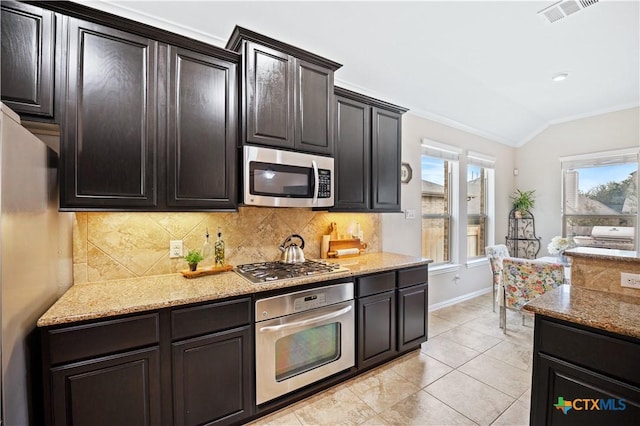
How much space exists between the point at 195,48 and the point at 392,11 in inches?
60.9

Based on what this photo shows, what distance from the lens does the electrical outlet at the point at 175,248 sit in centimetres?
211

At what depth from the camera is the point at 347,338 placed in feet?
7.36

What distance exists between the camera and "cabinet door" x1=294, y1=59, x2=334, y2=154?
7.45 ft

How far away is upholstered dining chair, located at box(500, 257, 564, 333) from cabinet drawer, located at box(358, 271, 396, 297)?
1.49 metres

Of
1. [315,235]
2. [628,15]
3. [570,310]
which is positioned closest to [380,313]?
[315,235]

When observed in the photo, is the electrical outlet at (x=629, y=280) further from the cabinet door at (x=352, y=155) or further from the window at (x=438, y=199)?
the window at (x=438, y=199)

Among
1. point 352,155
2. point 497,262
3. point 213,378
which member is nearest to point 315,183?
point 352,155

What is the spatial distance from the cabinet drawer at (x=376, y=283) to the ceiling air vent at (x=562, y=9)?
254 cm

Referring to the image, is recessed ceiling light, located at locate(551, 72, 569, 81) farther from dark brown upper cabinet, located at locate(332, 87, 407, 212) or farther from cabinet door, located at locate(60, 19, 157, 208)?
cabinet door, located at locate(60, 19, 157, 208)

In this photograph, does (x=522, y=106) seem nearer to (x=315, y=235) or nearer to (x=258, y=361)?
(x=315, y=235)

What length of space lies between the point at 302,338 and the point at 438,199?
3121mm

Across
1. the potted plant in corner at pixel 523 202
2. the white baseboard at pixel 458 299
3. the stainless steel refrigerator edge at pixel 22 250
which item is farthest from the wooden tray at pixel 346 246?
the potted plant in corner at pixel 523 202

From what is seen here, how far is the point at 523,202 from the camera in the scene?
505cm

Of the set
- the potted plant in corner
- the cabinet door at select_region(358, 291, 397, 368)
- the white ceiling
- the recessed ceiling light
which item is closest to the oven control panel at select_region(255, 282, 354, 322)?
the cabinet door at select_region(358, 291, 397, 368)
